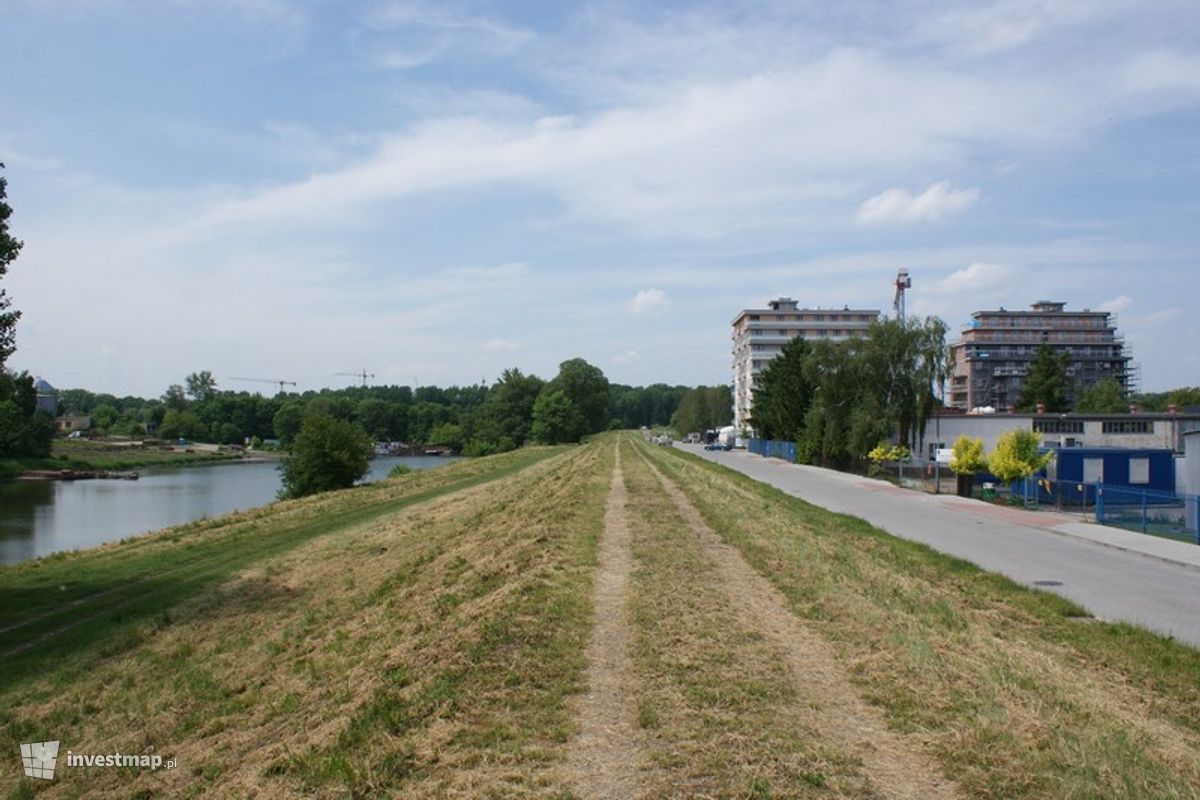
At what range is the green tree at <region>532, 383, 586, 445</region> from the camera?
4628 inches

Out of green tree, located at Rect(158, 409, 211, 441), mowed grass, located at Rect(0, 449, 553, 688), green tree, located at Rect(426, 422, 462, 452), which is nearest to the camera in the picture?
mowed grass, located at Rect(0, 449, 553, 688)

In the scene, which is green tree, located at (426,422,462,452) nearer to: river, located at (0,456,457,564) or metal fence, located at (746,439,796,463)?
river, located at (0,456,457,564)

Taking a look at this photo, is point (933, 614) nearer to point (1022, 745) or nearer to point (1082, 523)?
point (1022, 745)

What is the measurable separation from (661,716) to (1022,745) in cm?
252

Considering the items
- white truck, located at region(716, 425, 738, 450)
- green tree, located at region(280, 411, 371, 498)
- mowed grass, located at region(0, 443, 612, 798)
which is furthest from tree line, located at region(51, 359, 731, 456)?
mowed grass, located at region(0, 443, 612, 798)

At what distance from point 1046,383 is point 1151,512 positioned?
8327cm

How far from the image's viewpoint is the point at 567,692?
7.31 m

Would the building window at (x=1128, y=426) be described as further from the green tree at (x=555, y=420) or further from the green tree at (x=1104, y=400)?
the green tree at (x=555, y=420)

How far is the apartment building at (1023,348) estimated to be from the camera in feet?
Answer: 462

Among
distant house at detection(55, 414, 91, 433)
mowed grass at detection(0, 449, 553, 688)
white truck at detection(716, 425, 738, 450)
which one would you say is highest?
distant house at detection(55, 414, 91, 433)

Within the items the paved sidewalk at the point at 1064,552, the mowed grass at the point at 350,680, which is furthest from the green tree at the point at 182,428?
the mowed grass at the point at 350,680

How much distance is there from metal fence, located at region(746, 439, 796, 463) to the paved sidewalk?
109 ft

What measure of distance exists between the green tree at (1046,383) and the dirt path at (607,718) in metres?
97.9

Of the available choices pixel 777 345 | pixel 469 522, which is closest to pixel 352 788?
pixel 469 522
